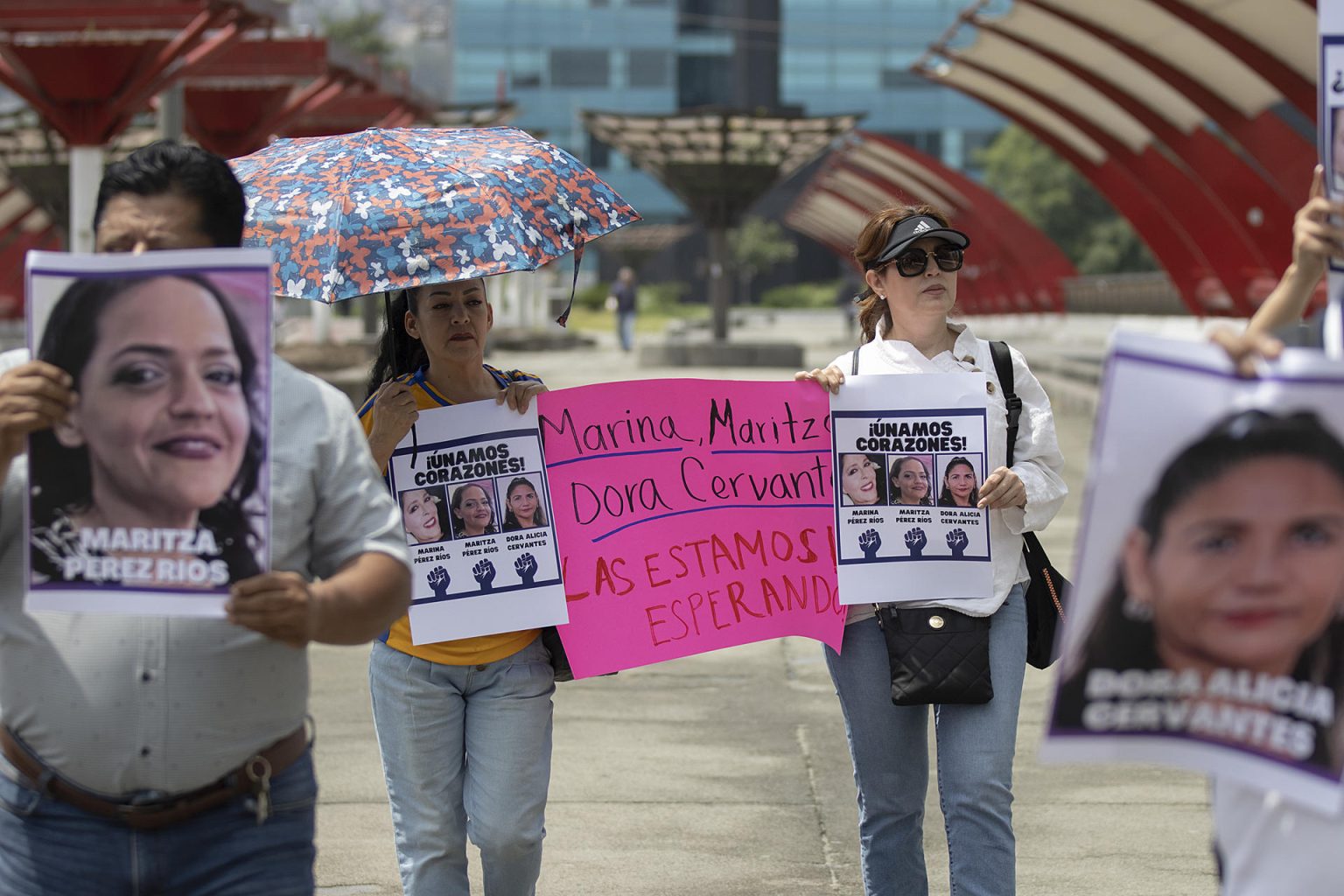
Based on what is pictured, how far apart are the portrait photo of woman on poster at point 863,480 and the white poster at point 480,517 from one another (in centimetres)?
76

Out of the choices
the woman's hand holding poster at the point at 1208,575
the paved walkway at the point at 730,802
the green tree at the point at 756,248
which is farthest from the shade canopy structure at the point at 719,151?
the green tree at the point at 756,248

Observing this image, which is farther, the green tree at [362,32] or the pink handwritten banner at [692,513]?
the green tree at [362,32]

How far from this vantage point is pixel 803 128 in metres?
33.2

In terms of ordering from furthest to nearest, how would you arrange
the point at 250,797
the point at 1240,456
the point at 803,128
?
1. the point at 803,128
2. the point at 250,797
3. the point at 1240,456

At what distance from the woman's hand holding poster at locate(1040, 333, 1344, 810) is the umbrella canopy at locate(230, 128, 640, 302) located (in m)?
1.74

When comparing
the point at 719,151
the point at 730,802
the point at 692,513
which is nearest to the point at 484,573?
the point at 692,513

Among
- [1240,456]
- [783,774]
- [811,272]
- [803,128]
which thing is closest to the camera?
[1240,456]

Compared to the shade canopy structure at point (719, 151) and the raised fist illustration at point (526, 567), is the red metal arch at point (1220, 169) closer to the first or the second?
the shade canopy structure at point (719, 151)

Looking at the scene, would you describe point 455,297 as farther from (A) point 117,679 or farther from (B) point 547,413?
(A) point 117,679

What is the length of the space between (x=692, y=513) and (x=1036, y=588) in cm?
98

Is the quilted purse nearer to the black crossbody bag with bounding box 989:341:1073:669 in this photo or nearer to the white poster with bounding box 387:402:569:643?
the black crossbody bag with bounding box 989:341:1073:669

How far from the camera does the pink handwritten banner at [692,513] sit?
15.9ft

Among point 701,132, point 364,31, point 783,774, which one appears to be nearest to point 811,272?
point 364,31

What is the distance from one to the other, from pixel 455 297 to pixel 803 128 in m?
29.4
